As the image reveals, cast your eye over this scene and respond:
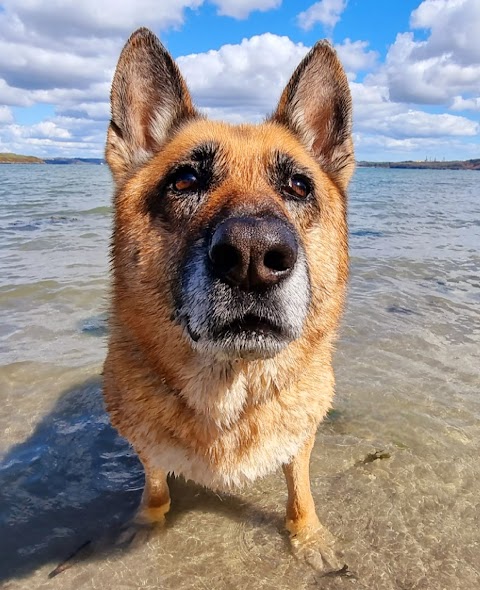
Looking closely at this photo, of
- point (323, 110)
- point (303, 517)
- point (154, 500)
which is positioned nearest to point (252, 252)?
Answer: point (323, 110)

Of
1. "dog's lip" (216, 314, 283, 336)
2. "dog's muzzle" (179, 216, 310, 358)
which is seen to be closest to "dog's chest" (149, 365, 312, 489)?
"dog's muzzle" (179, 216, 310, 358)

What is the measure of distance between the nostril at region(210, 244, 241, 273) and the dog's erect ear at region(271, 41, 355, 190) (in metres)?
1.75

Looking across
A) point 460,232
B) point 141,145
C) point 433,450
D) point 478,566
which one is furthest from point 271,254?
point 460,232

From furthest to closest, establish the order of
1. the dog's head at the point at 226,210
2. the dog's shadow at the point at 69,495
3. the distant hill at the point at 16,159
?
1. the distant hill at the point at 16,159
2. the dog's shadow at the point at 69,495
3. the dog's head at the point at 226,210

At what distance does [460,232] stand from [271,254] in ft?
45.5

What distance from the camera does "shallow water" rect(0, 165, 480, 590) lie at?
9.96 ft

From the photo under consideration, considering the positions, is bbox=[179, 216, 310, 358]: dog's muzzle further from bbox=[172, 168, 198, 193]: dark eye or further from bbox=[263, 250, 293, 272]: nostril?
bbox=[172, 168, 198, 193]: dark eye

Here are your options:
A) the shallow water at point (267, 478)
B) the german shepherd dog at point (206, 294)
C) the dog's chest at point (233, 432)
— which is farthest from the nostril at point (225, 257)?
the shallow water at point (267, 478)

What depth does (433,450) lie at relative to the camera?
405cm

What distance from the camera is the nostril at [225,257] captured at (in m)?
2.22

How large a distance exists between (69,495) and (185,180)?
2471 mm

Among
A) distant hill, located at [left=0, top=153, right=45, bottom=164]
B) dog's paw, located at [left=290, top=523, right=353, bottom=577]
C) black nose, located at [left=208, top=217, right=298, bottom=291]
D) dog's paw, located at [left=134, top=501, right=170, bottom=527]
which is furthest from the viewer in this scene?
distant hill, located at [left=0, top=153, right=45, bottom=164]

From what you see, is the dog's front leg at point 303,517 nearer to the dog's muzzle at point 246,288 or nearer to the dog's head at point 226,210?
the dog's head at point 226,210

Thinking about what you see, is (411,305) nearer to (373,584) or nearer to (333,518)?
(333,518)
